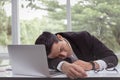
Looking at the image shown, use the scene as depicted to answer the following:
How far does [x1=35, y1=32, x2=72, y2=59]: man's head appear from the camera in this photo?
114 centimetres

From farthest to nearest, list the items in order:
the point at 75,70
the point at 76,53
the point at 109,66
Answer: the point at 76,53 → the point at 109,66 → the point at 75,70

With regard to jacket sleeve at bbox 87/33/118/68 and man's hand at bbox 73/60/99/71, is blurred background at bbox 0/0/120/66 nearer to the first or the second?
jacket sleeve at bbox 87/33/118/68

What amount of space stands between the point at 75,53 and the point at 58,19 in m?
1.74

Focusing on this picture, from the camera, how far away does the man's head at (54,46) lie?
3.74ft

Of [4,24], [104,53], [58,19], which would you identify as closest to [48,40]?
[104,53]

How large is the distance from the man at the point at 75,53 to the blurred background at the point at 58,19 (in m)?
1.62

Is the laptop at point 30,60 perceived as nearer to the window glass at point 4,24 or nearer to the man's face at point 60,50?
the man's face at point 60,50

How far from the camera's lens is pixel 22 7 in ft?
10.4

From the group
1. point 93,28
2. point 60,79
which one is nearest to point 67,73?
point 60,79

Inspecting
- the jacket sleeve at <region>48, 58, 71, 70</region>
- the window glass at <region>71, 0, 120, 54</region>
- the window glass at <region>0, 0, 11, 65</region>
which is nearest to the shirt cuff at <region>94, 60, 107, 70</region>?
the jacket sleeve at <region>48, 58, 71, 70</region>

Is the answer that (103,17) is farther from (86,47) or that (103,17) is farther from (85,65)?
(85,65)

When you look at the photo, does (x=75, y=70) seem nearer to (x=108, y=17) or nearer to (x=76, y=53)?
(x=76, y=53)

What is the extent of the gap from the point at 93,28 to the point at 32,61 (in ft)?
7.02

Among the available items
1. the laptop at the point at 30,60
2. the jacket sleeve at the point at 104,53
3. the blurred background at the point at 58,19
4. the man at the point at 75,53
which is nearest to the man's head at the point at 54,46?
the man at the point at 75,53
